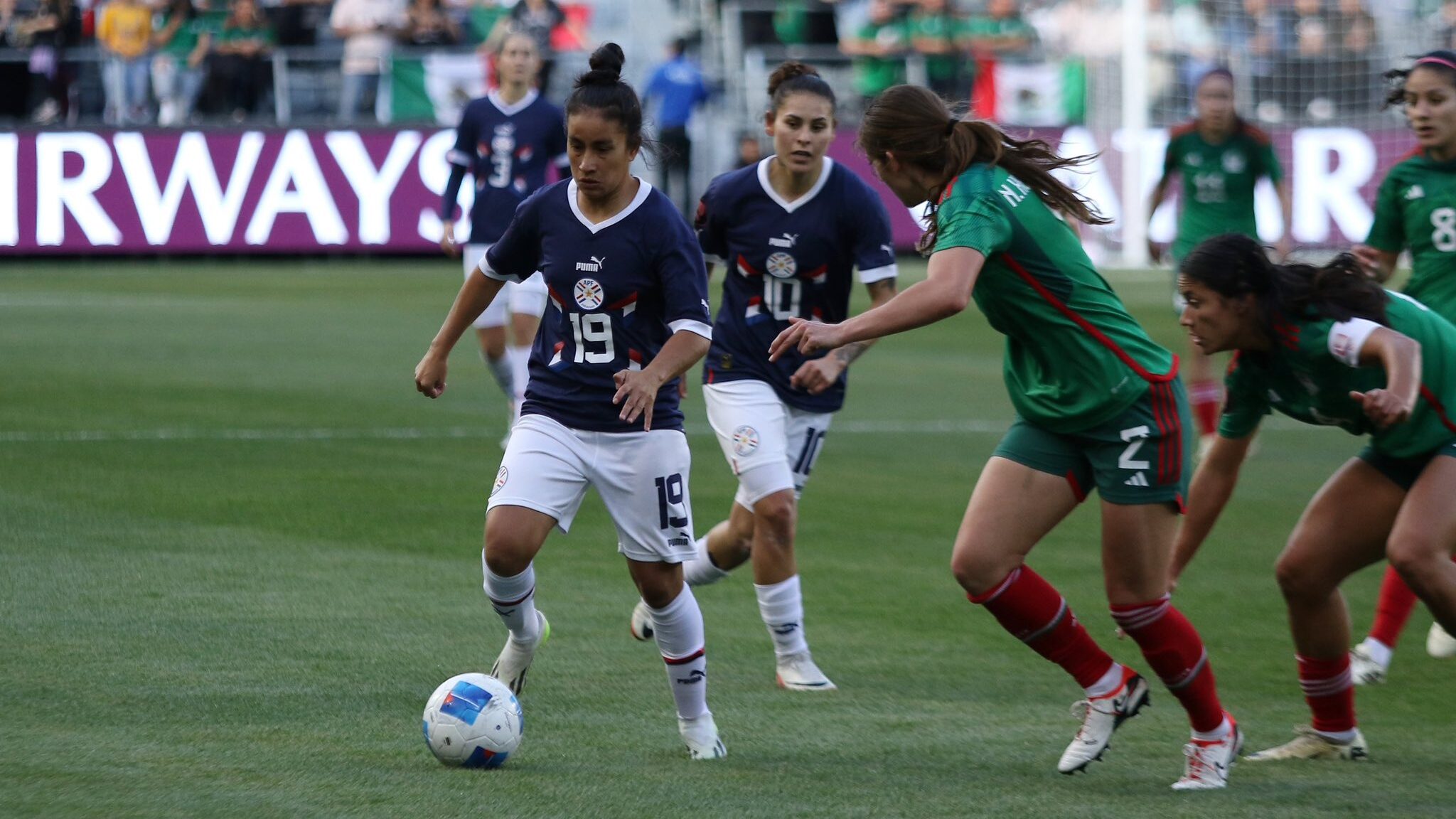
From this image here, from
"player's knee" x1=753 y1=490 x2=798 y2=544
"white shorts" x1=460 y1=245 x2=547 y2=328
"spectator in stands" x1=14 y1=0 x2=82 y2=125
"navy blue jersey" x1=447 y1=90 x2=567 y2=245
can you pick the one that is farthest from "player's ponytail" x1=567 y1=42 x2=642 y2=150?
"spectator in stands" x1=14 y1=0 x2=82 y2=125

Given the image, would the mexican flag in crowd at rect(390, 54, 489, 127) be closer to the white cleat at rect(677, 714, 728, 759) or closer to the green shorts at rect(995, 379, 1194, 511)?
the white cleat at rect(677, 714, 728, 759)

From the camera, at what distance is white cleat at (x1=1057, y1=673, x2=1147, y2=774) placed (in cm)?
563

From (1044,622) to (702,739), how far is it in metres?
1.04

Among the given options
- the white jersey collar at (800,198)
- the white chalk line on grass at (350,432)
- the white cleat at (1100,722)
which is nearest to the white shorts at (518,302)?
the white chalk line on grass at (350,432)

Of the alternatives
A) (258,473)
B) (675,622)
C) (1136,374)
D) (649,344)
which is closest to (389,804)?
(675,622)

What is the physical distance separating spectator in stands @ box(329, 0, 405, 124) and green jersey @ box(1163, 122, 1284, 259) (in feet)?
44.0

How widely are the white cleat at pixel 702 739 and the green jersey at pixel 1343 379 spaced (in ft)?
5.79

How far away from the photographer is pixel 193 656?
6645mm

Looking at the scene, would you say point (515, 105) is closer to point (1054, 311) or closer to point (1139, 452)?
point (1054, 311)

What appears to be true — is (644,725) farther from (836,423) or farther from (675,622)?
(836,423)

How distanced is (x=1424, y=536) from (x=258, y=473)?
22.2ft

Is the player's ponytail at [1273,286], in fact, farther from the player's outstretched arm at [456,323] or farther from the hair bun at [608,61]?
the player's outstretched arm at [456,323]

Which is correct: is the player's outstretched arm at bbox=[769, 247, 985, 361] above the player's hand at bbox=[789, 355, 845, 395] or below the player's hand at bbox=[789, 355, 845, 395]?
above

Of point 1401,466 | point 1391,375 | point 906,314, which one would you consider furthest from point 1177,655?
point 906,314
